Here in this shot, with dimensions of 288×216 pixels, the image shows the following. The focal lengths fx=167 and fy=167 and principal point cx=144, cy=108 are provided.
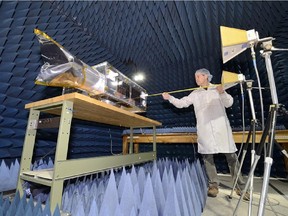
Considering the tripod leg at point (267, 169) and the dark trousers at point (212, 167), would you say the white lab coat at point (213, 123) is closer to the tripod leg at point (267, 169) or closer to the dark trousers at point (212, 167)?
the dark trousers at point (212, 167)

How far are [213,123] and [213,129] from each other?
76 millimetres

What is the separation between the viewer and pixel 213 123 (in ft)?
6.93

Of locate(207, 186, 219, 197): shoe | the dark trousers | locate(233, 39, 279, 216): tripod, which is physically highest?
locate(233, 39, 279, 216): tripod

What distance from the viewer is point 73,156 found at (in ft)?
9.70

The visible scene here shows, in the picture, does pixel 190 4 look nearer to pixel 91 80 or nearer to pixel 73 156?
pixel 91 80

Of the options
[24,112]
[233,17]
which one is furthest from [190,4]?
[24,112]

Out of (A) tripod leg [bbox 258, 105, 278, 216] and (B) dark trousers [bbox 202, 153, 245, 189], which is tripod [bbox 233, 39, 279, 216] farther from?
(B) dark trousers [bbox 202, 153, 245, 189]

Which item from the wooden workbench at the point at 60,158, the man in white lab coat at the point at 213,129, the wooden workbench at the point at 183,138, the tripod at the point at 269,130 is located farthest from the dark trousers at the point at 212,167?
the wooden workbench at the point at 60,158

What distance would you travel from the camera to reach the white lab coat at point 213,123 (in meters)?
2.04

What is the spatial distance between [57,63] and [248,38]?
1.35 metres


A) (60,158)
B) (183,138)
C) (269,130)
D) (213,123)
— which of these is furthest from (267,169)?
(183,138)

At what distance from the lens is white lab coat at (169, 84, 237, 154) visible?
204 centimetres

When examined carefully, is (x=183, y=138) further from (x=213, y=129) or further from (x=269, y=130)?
(x=269, y=130)

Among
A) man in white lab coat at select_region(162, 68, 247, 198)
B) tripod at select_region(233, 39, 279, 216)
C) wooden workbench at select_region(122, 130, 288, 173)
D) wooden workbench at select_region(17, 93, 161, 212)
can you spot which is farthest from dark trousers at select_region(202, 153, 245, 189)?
wooden workbench at select_region(17, 93, 161, 212)
